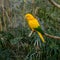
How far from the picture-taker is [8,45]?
11.1 feet

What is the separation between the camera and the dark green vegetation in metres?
3.17

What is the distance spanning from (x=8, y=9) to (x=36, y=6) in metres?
0.43

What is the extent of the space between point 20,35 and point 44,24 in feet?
1.36

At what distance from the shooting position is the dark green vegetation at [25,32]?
317cm

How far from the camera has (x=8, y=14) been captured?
3.27 m

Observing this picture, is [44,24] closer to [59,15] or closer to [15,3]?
[59,15]

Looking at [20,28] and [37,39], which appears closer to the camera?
[37,39]

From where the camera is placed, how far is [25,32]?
3297 millimetres

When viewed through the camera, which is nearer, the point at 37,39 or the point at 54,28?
the point at 37,39

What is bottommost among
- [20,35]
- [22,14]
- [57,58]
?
[57,58]

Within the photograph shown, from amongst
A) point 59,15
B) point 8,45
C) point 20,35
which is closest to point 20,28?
point 20,35

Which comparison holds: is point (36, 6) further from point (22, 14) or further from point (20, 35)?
point (20, 35)

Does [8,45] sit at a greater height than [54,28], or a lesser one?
lesser

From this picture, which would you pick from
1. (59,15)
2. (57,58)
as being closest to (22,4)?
(59,15)
